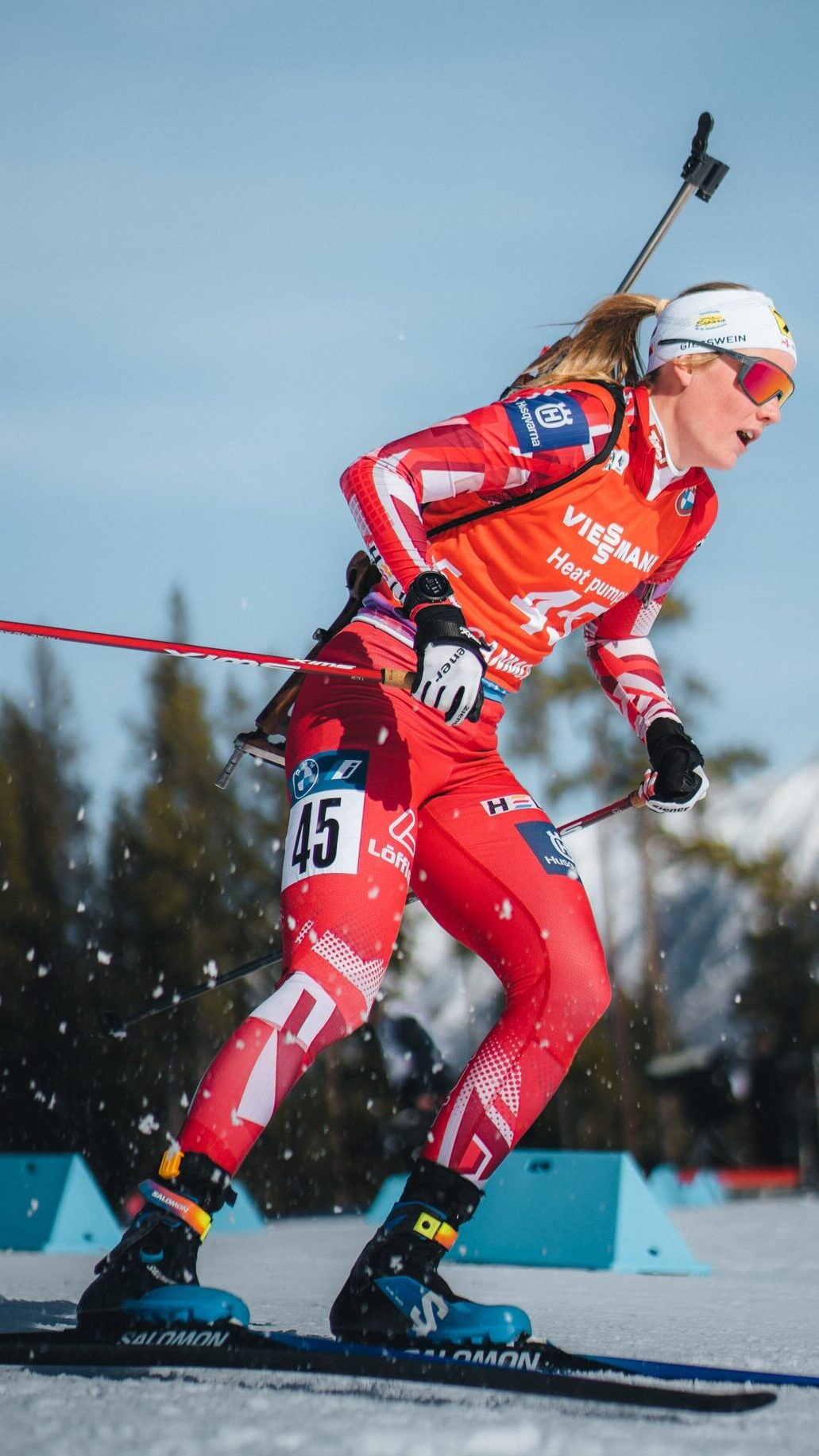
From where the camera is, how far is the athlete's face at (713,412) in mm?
2930

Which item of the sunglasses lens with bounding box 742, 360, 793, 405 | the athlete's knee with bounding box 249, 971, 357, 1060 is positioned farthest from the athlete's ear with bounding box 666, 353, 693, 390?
the athlete's knee with bounding box 249, 971, 357, 1060

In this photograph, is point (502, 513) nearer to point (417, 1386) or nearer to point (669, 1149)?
point (417, 1386)

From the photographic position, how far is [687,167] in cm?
386

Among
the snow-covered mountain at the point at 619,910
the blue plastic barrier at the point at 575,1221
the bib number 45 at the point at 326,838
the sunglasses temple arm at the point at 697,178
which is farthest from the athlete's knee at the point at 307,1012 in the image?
the blue plastic barrier at the point at 575,1221

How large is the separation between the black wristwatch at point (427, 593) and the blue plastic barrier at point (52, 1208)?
415 cm

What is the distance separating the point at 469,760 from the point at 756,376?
938 millimetres

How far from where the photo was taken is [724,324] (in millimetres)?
2947

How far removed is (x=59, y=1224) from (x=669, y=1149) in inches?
835

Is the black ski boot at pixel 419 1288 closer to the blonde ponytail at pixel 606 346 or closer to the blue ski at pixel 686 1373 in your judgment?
the blue ski at pixel 686 1373

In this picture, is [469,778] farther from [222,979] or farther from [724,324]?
[724,324]

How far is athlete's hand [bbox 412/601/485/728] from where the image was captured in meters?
2.45

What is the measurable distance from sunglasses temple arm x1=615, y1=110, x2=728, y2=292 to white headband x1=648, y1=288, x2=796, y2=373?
0.84 m

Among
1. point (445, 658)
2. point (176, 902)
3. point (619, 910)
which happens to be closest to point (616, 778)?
point (619, 910)

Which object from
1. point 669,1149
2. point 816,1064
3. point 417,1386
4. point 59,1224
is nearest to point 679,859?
point 669,1149
